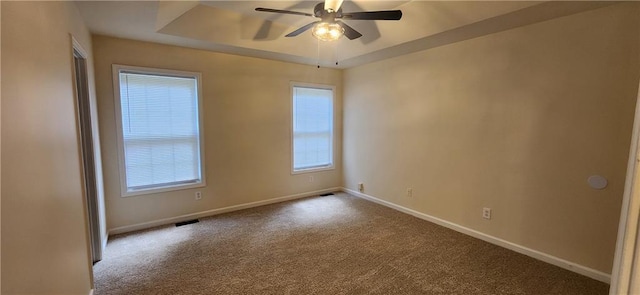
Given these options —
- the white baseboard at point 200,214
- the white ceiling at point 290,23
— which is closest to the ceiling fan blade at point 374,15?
the white ceiling at point 290,23

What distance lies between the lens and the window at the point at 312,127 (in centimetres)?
468

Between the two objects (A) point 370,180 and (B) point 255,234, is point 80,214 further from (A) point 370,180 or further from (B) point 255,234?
(A) point 370,180

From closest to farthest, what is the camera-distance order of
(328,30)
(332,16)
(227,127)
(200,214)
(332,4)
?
(332,4), (332,16), (328,30), (200,214), (227,127)

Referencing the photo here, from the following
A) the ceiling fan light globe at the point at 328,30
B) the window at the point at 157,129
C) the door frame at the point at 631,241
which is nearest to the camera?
the door frame at the point at 631,241

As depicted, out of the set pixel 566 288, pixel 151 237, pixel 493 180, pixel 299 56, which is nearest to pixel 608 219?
pixel 566 288

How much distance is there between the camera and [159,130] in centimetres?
348

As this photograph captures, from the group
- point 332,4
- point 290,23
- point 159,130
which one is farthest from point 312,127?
point 332,4

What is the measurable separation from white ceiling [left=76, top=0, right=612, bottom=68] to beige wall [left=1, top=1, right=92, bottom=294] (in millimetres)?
729

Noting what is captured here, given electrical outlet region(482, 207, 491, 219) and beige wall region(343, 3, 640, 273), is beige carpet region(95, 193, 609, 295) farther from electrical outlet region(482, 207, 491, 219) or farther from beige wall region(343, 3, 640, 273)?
beige wall region(343, 3, 640, 273)

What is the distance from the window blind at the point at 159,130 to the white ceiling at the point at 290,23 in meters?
0.54

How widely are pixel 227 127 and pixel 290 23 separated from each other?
1656 mm

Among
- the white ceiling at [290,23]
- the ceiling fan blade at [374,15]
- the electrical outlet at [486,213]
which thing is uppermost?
the white ceiling at [290,23]

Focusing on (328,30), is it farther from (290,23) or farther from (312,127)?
(312,127)

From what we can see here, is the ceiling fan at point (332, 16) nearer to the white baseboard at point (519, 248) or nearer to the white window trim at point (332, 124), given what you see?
the white window trim at point (332, 124)
